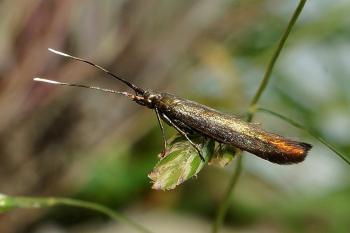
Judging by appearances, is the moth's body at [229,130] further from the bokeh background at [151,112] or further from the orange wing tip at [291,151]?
the bokeh background at [151,112]

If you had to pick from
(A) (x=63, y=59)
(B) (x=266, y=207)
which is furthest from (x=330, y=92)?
(A) (x=63, y=59)

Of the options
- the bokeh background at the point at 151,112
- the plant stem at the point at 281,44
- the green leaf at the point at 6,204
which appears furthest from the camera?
the bokeh background at the point at 151,112

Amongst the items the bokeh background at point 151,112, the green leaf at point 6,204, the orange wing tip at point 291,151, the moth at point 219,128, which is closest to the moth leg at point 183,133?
the moth at point 219,128

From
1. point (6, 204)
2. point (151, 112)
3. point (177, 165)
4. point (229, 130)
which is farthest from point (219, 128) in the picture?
point (151, 112)

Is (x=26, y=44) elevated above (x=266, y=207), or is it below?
above

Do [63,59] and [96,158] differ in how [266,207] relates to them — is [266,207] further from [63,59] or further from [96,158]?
[63,59]
